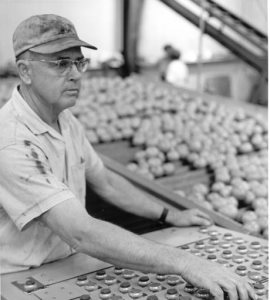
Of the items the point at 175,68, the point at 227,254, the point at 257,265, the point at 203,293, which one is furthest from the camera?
the point at 175,68

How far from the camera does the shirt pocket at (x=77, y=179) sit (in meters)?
2.09

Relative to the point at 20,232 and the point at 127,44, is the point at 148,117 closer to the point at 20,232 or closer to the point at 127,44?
the point at 127,44

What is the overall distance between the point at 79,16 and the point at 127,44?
123 inches

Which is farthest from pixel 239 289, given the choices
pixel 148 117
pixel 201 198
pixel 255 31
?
pixel 255 31

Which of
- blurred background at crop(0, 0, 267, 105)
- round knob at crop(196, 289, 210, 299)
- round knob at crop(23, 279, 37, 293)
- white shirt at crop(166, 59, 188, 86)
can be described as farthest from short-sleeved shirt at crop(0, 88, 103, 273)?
white shirt at crop(166, 59, 188, 86)

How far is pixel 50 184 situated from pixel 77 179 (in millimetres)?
389

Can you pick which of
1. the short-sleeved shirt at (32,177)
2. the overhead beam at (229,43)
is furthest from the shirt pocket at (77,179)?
the overhead beam at (229,43)

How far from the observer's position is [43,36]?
176 cm

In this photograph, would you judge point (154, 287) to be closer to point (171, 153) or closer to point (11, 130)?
point (11, 130)

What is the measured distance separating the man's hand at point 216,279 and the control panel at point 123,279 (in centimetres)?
10

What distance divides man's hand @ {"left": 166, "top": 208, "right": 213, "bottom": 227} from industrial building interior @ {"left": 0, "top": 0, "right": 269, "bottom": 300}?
0.13 ft

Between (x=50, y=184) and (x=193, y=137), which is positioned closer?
(x=50, y=184)

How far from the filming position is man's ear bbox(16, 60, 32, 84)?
5.95 ft

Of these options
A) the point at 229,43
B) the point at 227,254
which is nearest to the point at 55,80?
the point at 227,254
